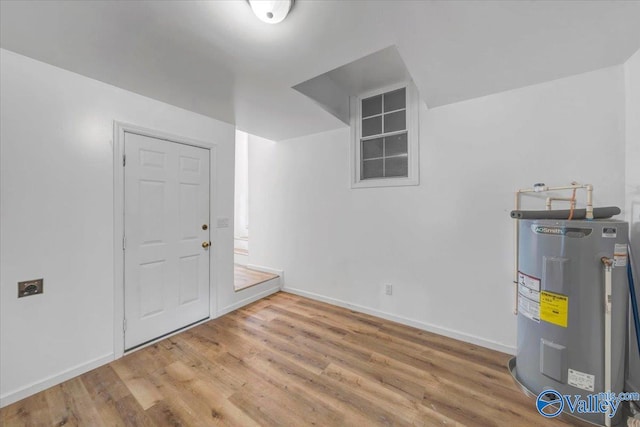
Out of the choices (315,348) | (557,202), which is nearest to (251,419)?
(315,348)

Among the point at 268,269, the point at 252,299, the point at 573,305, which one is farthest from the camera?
the point at 268,269

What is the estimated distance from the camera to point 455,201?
97.0 inches

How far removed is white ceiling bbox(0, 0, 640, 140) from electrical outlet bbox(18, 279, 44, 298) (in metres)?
1.62

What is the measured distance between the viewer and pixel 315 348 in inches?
90.9

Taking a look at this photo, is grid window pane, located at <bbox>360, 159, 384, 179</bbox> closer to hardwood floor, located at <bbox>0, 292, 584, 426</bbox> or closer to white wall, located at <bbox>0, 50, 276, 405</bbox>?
hardwood floor, located at <bbox>0, 292, 584, 426</bbox>

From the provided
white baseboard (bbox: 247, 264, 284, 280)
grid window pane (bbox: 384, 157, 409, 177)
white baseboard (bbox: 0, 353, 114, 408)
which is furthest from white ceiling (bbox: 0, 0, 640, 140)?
white baseboard (bbox: 247, 264, 284, 280)

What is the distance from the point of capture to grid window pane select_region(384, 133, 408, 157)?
2840 mm

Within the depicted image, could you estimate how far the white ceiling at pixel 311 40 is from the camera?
133 cm

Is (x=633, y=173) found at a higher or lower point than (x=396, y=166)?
lower

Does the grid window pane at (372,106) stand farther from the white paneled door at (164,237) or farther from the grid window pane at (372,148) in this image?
the white paneled door at (164,237)

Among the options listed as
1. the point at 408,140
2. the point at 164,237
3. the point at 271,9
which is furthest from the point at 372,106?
the point at 164,237

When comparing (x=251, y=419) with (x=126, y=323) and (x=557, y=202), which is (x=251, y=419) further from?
(x=557, y=202)

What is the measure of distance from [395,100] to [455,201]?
1.39 meters

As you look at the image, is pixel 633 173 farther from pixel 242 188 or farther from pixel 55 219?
pixel 242 188
